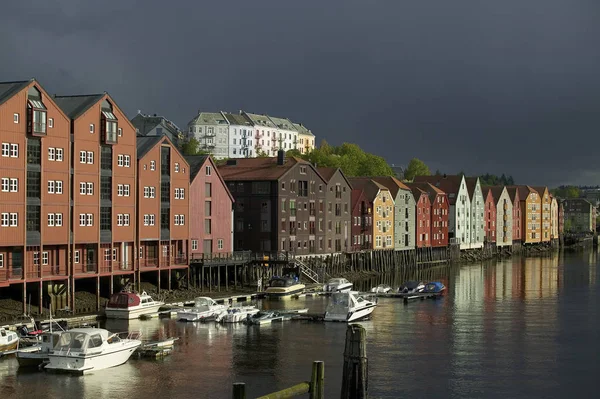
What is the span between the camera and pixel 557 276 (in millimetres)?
130750

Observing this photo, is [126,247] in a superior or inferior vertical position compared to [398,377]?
superior

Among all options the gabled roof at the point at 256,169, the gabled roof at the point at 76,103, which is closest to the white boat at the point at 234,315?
the gabled roof at the point at 76,103

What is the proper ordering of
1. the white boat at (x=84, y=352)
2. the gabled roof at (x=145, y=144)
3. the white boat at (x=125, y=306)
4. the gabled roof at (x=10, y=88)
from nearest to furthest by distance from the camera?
1. the white boat at (x=84, y=352)
2. the gabled roof at (x=10, y=88)
3. the white boat at (x=125, y=306)
4. the gabled roof at (x=145, y=144)

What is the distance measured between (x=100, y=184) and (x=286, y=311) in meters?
18.8

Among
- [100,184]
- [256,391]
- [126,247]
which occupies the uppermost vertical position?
[100,184]

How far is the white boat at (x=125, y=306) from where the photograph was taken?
7112cm

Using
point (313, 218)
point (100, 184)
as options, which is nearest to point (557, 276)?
point (313, 218)

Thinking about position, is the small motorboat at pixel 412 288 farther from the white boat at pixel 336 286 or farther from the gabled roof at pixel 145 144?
the gabled roof at pixel 145 144

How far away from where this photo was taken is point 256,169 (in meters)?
111

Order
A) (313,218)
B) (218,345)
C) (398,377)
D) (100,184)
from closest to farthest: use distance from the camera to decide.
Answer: (398,377)
(218,345)
(100,184)
(313,218)

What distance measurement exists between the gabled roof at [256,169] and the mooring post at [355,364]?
8128 cm

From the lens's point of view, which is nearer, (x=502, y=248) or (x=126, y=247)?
(x=126, y=247)

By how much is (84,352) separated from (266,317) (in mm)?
23575

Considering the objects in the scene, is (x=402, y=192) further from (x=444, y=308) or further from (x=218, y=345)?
(x=218, y=345)
